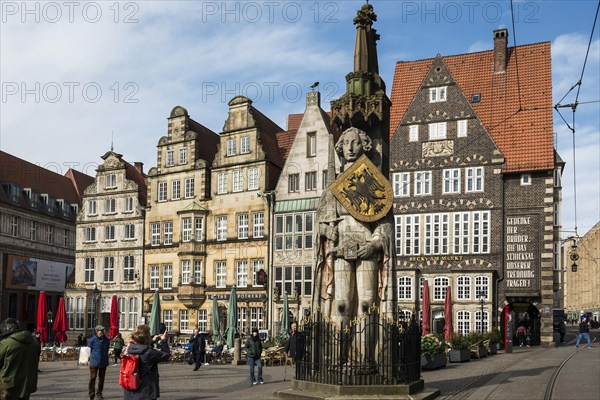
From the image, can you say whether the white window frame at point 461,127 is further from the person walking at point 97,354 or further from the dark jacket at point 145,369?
the dark jacket at point 145,369

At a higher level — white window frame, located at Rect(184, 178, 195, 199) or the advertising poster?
white window frame, located at Rect(184, 178, 195, 199)

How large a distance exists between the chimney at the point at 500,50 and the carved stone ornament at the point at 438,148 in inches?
204

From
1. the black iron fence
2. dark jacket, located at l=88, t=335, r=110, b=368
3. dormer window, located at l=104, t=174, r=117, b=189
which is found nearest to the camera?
the black iron fence

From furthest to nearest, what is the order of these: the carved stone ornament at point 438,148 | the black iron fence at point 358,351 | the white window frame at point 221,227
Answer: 1. the white window frame at point 221,227
2. the carved stone ornament at point 438,148
3. the black iron fence at point 358,351

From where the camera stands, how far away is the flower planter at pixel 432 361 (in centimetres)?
1980

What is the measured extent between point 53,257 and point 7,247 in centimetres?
566

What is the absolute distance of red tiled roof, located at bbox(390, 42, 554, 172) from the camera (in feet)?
113

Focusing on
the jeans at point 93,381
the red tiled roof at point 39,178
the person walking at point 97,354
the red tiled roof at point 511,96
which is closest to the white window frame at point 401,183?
the red tiled roof at point 511,96

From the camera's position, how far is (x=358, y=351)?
42.9 ft

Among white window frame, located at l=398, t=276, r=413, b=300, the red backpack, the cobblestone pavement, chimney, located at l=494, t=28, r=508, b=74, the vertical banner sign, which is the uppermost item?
chimney, located at l=494, t=28, r=508, b=74

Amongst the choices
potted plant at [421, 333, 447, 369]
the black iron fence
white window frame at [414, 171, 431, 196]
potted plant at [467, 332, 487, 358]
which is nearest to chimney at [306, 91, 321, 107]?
white window frame at [414, 171, 431, 196]

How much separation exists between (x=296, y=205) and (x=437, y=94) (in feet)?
29.6

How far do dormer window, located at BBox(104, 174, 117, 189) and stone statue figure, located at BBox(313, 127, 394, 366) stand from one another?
31.6 meters

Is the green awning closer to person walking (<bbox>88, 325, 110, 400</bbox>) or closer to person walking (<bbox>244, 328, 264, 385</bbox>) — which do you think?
person walking (<bbox>244, 328, 264, 385</bbox>)
